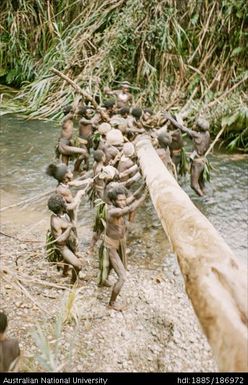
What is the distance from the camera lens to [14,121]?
40.8 ft

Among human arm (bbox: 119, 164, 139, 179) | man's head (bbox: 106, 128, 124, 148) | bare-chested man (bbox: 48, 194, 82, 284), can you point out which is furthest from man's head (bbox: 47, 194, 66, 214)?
man's head (bbox: 106, 128, 124, 148)

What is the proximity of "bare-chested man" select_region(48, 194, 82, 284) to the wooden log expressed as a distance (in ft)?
4.18

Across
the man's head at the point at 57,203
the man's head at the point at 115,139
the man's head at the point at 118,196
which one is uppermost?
the man's head at the point at 118,196

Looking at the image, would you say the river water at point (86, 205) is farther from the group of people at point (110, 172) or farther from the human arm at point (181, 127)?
the human arm at point (181, 127)

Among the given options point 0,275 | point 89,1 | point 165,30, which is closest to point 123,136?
point 0,275

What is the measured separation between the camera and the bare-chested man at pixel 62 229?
18.0 ft

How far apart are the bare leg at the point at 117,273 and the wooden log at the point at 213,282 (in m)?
0.94

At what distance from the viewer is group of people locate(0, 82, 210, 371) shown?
5465 mm

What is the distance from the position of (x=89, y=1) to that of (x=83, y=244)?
29.6ft

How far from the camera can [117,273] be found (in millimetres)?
5418

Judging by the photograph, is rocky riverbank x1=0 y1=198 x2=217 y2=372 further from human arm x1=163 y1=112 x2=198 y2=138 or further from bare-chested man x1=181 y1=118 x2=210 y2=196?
human arm x1=163 y1=112 x2=198 y2=138

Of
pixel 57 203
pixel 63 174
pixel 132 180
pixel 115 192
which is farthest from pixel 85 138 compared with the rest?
pixel 115 192

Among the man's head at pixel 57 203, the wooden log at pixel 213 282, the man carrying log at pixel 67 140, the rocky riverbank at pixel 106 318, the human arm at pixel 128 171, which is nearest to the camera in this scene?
the wooden log at pixel 213 282

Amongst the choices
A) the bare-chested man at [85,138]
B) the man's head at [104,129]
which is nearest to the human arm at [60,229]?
the man's head at [104,129]
